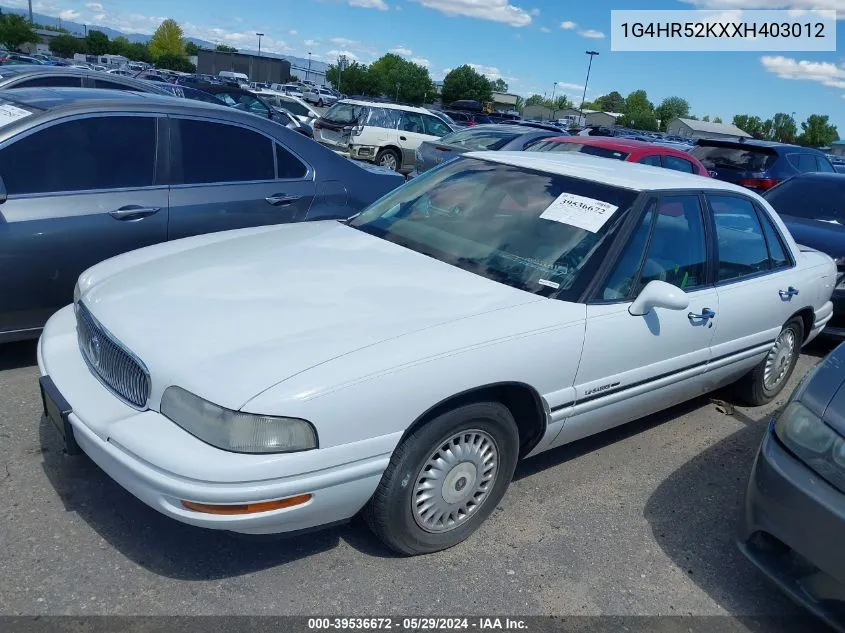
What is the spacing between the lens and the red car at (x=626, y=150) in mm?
9367

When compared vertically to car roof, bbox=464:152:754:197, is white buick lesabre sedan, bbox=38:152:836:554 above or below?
below

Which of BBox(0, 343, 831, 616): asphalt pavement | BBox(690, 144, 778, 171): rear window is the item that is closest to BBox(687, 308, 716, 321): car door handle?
BBox(0, 343, 831, 616): asphalt pavement

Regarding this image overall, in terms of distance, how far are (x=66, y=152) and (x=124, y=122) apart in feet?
1.30

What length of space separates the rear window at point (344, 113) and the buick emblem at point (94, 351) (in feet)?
43.1

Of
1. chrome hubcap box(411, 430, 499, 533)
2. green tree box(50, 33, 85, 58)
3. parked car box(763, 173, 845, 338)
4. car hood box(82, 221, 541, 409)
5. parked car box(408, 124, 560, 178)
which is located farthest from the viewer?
green tree box(50, 33, 85, 58)

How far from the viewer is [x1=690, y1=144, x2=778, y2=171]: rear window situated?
1218 centimetres

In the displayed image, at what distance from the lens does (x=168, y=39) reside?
345ft

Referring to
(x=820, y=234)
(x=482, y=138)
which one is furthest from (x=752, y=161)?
(x=820, y=234)

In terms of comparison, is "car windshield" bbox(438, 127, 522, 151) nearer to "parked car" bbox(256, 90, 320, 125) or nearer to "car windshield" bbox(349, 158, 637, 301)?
"car windshield" bbox(349, 158, 637, 301)

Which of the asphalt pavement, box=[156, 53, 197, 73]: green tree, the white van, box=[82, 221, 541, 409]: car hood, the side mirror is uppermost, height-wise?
box=[156, 53, 197, 73]: green tree

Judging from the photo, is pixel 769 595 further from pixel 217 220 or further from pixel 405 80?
pixel 405 80

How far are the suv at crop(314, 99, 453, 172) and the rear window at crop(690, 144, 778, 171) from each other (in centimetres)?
604

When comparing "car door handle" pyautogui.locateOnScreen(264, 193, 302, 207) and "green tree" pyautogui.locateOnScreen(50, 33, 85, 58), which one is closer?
"car door handle" pyautogui.locateOnScreen(264, 193, 302, 207)

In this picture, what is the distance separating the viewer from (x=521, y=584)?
111 inches
